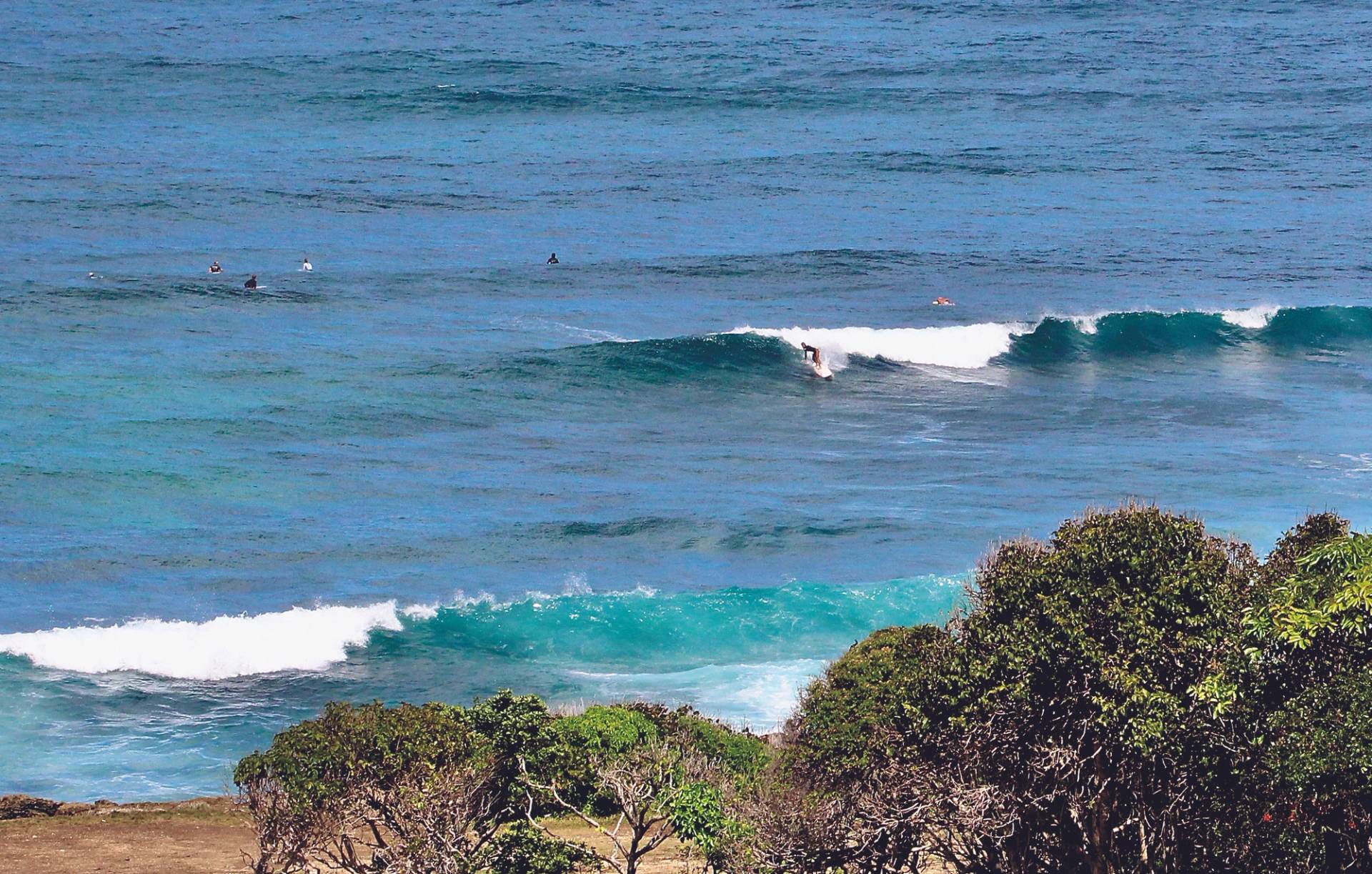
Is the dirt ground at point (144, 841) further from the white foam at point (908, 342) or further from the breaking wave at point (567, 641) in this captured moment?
the white foam at point (908, 342)

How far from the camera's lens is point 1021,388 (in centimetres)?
4928

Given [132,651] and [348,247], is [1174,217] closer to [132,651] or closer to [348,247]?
[348,247]

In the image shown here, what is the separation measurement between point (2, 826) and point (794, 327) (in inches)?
1309

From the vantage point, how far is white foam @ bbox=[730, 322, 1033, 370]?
5050 cm

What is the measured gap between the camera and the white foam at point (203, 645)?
1155 inches

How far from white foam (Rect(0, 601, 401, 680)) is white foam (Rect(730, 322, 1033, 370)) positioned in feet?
73.0

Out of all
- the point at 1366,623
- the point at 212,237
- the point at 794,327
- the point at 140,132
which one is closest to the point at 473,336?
the point at 794,327

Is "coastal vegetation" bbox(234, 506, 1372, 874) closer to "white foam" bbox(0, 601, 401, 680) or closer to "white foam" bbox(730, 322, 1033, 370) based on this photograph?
"white foam" bbox(0, 601, 401, 680)

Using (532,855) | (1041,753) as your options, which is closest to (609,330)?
(532,855)

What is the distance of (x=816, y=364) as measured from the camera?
163 feet

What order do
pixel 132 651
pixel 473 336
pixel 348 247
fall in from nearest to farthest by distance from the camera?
1. pixel 132 651
2. pixel 473 336
3. pixel 348 247

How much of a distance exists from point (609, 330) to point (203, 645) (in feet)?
72.7

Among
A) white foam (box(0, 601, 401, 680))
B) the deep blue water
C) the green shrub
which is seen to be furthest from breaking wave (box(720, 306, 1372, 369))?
the green shrub

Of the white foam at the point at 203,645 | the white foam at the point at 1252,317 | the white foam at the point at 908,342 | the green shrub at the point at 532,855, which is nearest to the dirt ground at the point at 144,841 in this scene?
the green shrub at the point at 532,855
